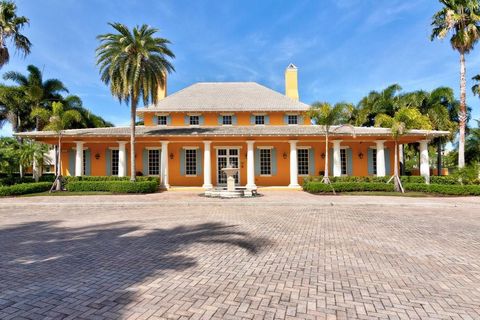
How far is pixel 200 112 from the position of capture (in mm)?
24422

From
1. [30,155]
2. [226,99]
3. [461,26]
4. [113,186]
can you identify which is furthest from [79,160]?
[461,26]

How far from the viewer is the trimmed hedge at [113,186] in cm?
1817

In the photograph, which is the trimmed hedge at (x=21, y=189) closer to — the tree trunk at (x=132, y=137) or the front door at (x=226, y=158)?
the tree trunk at (x=132, y=137)

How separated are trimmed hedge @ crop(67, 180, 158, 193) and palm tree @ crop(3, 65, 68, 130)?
13.0m

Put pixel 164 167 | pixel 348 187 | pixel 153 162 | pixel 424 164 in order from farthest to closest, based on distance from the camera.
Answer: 1. pixel 153 162
2. pixel 164 167
3. pixel 424 164
4. pixel 348 187

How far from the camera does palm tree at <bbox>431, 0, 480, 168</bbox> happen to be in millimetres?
19734

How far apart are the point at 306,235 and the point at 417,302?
3.81m

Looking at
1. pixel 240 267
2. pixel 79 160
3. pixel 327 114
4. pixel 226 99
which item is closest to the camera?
pixel 240 267

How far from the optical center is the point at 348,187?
18094 millimetres

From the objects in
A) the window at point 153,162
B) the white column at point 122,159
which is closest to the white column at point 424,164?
the window at point 153,162

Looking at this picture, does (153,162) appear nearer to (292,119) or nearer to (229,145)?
(229,145)

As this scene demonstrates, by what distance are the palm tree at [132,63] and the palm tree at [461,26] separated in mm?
20939

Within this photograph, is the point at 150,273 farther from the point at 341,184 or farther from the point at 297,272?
the point at 341,184

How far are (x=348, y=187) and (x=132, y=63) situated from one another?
1736 cm
